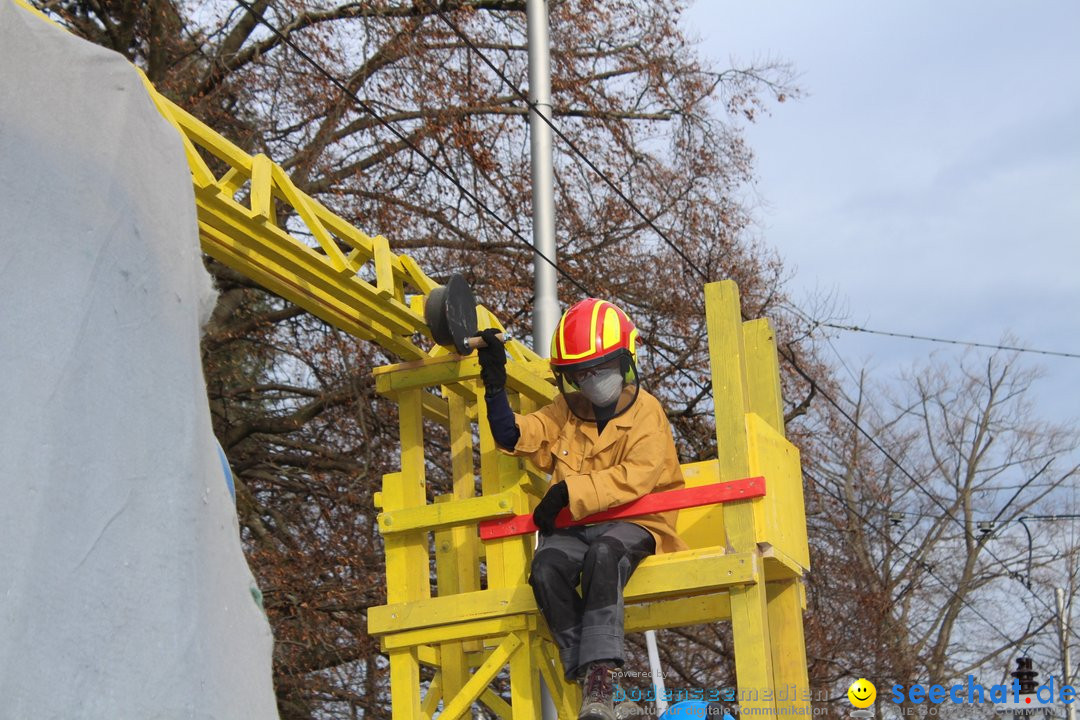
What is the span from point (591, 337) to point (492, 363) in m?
0.54

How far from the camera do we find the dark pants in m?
5.87

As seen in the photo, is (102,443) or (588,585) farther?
(588,585)

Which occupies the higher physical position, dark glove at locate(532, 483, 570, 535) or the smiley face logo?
dark glove at locate(532, 483, 570, 535)

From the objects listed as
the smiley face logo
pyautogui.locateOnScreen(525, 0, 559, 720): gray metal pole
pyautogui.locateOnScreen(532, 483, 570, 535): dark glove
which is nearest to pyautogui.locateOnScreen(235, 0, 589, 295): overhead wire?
pyautogui.locateOnScreen(525, 0, 559, 720): gray metal pole

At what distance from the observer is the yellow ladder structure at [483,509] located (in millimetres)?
6004

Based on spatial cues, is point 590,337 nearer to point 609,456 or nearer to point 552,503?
point 609,456

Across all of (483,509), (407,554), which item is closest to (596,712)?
(483,509)

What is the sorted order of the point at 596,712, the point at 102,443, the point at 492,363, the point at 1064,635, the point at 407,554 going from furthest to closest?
the point at 1064,635
the point at 407,554
the point at 492,363
the point at 596,712
the point at 102,443

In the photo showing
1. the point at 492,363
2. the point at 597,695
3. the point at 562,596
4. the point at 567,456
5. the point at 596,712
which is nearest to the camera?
the point at 596,712

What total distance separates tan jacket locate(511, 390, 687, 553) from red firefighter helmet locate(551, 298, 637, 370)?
0.26 m

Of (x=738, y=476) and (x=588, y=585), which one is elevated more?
(x=738, y=476)

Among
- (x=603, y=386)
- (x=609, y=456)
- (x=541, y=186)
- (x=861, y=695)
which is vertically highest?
(x=541, y=186)

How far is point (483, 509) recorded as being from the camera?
21.2 feet

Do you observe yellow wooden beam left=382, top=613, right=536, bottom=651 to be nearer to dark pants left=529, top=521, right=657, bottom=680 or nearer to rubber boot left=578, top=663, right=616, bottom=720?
dark pants left=529, top=521, right=657, bottom=680
